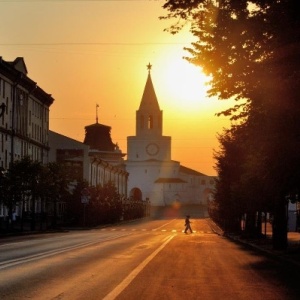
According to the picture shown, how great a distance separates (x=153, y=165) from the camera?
19362cm

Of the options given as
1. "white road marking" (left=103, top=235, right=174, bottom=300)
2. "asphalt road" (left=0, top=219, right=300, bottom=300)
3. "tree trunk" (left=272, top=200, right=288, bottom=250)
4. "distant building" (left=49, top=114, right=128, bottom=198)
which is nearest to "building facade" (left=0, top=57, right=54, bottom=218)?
"distant building" (left=49, top=114, right=128, bottom=198)

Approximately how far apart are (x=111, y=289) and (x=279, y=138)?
7.85 m

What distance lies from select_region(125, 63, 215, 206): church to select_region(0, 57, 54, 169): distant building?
102m

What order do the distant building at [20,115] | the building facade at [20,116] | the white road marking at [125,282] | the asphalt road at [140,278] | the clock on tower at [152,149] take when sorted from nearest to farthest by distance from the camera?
1. the white road marking at [125,282]
2. the asphalt road at [140,278]
3. the building facade at [20,116]
4. the distant building at [20,115]
5. the clock on tower at [152,149]

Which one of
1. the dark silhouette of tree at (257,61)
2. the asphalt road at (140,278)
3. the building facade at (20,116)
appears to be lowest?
the asphalt road at (140,278)

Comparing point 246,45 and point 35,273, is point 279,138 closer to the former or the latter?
point 246,45

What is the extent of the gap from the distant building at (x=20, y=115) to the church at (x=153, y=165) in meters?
102

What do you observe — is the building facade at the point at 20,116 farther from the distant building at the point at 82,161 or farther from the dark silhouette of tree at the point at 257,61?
the dark silhouette of tree at the point at 257,61

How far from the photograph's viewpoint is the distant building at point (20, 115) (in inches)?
2704

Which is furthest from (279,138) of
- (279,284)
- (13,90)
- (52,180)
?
(13,90)

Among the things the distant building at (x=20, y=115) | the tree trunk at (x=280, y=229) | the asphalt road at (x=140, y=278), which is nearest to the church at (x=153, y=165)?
the distant building at (x=20, y=115)

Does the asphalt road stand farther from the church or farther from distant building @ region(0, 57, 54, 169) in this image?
the church

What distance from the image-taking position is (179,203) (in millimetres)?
189500

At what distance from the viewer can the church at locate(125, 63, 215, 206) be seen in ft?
621
